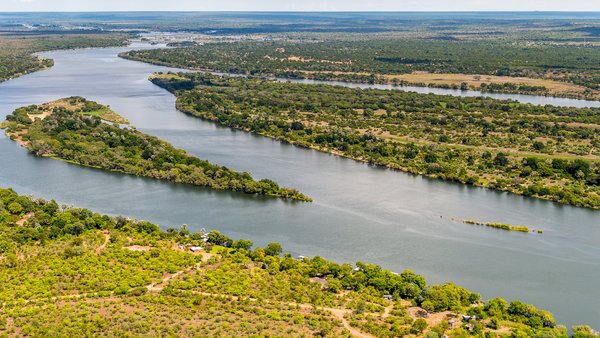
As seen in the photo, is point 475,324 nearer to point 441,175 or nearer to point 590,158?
point 441,175

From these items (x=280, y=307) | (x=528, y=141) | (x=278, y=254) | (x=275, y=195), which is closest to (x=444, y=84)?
(x=528, y=141)

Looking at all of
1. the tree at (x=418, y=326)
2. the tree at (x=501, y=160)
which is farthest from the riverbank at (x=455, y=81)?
the tree at (x=418, y=326)

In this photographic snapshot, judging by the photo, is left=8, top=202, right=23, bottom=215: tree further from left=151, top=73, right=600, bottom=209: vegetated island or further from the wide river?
left=151, top=73, right=600, bottom=209: vegetated island

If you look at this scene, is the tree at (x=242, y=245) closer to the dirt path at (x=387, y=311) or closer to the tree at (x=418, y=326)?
the dirt path at (x=387, y=311)

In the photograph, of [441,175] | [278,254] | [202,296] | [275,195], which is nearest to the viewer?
[202,296]

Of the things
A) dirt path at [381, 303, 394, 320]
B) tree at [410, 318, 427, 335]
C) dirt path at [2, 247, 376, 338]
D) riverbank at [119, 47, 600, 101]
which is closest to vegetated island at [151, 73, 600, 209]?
riverbank at [119, 47, 600, 101]
